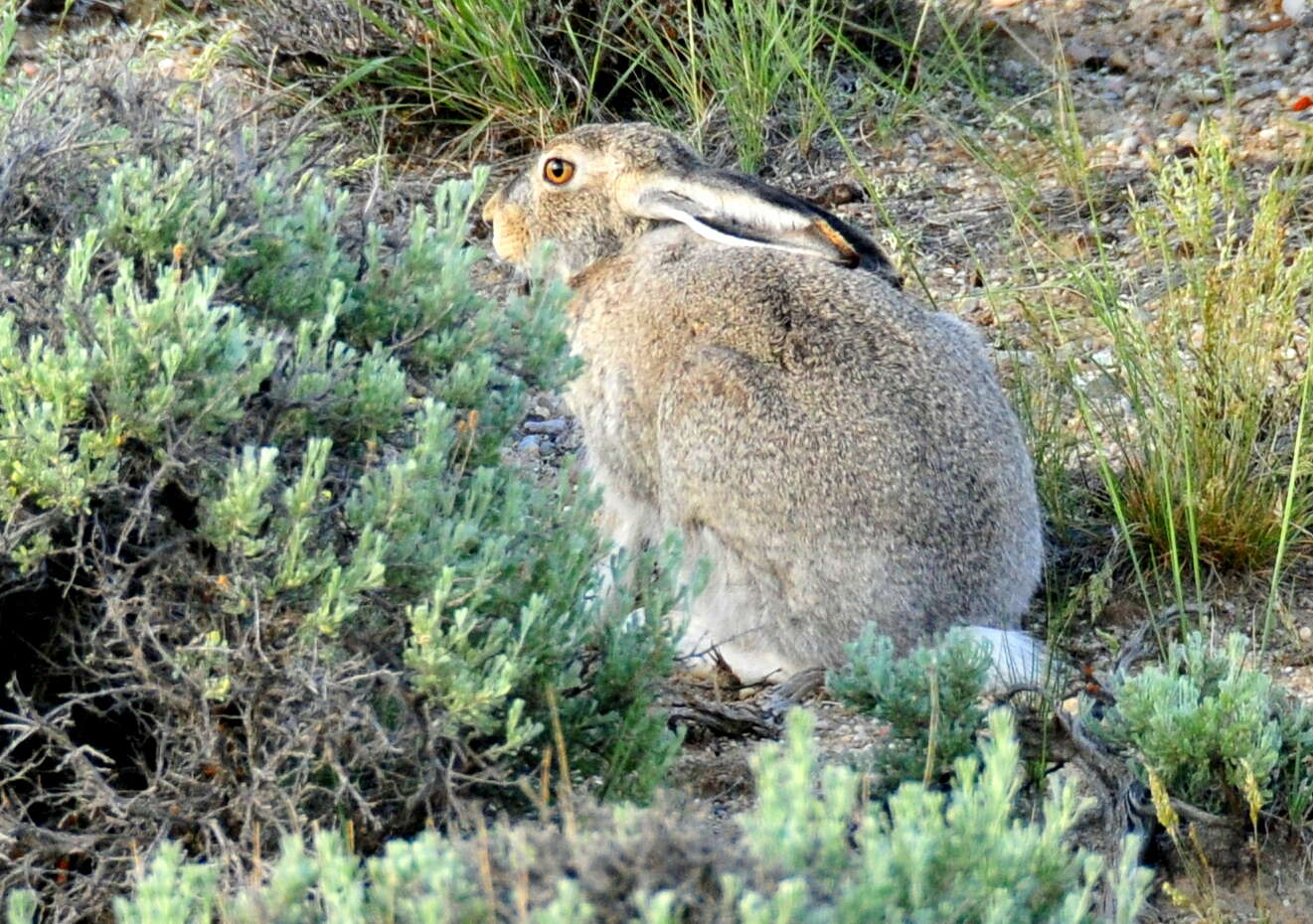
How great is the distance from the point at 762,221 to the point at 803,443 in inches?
29.7

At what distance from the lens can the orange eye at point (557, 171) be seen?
5389 millimetres

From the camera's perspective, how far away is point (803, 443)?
420cm

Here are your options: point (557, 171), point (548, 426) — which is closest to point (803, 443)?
point (557, 171)

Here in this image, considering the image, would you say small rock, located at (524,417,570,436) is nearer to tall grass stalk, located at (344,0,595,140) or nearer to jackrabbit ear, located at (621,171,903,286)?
jackrabbit ear, located at (621,171,903,286)

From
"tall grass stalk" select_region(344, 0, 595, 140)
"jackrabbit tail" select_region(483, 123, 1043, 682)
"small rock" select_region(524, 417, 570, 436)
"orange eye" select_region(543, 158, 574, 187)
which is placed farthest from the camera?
"tall grass stalk" select_region(344, 0, 595, 140)

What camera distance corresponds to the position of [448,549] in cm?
284

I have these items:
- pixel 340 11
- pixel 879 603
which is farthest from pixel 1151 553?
pixel 340 11

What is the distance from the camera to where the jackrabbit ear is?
4.59 metres

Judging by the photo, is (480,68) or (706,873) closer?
(706,873)

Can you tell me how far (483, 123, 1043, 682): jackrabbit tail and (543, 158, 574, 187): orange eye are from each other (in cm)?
65

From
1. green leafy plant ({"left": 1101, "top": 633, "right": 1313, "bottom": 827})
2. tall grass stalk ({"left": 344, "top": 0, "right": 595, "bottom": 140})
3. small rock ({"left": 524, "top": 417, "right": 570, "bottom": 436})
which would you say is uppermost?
tall grass stalk ({"left": 344, "top": 0, "right": 595, "bottom": 140})

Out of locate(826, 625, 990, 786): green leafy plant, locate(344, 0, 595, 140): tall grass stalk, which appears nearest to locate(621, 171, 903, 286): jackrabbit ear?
locate(826, 625, 990, 786): green leafy plant

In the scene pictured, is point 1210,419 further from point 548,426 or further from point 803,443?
point 548,426

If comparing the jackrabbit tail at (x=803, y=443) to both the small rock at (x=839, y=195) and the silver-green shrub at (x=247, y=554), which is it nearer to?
the silver-green shrub at (x=247, y=554)
